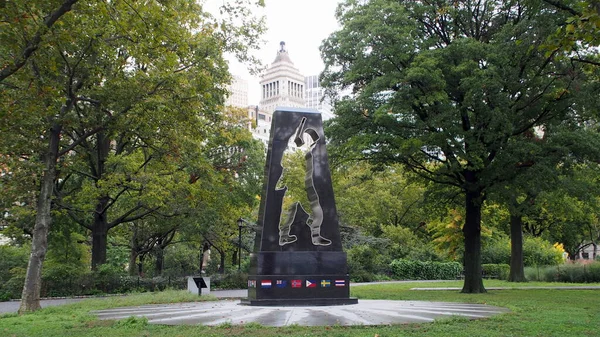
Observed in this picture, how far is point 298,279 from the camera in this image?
14391mm

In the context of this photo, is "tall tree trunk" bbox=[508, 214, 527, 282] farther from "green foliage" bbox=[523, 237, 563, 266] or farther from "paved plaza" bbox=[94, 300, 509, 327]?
"paved plaza" bbox=[94, 300, 509, 327]

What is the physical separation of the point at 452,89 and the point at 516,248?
1427 cm

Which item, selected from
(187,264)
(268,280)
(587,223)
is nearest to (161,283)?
(187,264)

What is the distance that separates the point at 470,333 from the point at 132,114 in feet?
40.3

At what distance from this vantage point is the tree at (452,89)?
17.5m

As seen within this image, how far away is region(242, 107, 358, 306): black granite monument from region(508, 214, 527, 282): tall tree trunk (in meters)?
17.7

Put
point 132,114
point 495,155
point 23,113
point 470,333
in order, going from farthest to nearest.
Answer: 1. point 495,155
2. point 132,114
3. point 23,113
4. point 470,333

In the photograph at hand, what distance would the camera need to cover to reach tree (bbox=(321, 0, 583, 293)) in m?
17.5

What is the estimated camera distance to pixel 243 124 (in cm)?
A: 2938

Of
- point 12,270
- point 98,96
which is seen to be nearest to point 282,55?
point 12,270

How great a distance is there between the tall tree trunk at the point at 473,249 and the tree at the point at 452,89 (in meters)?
0.04

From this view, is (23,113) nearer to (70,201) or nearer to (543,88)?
(70,201)

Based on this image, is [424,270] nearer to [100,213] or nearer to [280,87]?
[100,213]

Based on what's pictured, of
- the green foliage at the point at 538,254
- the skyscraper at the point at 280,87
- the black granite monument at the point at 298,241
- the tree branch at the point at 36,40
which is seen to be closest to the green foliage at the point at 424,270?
the green foliage at the point at 538,254
